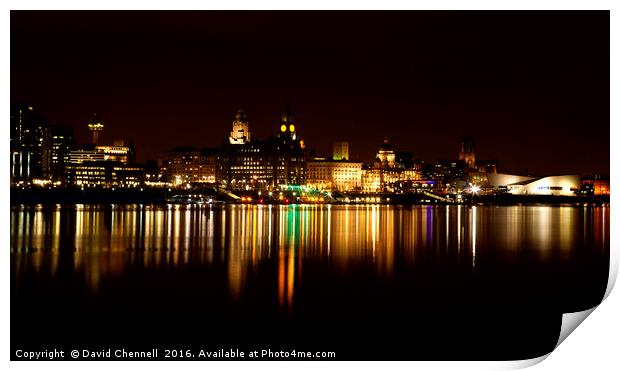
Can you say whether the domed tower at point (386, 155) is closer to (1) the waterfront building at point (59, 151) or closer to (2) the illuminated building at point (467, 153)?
(2) the illuminated building at point (467, 153)

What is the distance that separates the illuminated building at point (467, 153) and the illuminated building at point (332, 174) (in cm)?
1275

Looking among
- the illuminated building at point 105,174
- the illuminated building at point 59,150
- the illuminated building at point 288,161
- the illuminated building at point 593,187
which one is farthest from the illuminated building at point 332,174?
the illuminated building at point 59,150

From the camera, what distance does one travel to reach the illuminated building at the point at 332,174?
175ft

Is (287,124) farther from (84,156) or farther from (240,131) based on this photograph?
(84,156)

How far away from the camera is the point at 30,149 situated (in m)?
29.3

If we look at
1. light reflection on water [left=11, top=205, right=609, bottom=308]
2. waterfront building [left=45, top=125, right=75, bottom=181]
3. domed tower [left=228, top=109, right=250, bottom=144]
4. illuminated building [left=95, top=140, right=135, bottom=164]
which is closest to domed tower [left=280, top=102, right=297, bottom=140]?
domed tower [left=228, top=109, right=250, bottom=144]

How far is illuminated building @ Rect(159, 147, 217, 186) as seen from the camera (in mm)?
49625

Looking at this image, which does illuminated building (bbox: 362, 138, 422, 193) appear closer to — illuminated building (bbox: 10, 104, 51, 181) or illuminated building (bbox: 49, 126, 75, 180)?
illuminated building (bbox: 49, 126, 75, 180)

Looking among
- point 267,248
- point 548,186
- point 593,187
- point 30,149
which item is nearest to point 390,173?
point 548,186

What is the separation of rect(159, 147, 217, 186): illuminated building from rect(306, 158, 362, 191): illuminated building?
623 centimetres

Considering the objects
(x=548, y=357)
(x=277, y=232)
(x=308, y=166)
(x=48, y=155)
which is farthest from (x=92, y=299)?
(x=308, y=166)

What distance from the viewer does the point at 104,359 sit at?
13.4 feet
